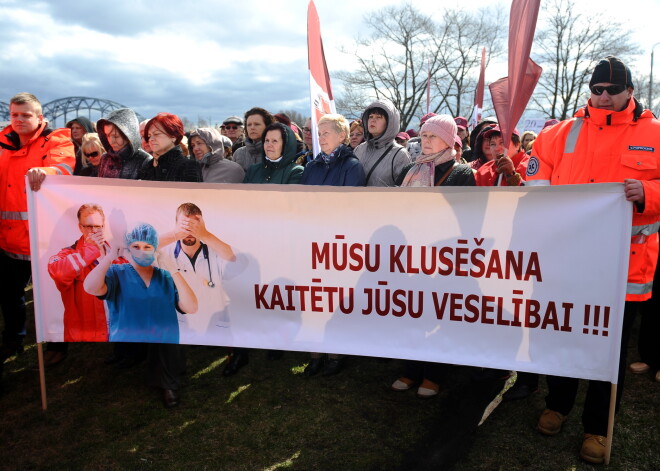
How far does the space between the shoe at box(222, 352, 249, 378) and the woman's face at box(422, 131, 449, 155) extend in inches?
89.2

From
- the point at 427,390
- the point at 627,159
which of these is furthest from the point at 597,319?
the point at 427,390

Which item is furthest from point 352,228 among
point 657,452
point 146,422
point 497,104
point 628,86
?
point 657,452

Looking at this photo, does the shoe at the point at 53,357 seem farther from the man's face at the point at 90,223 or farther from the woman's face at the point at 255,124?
the woman's face at the point at 255,124

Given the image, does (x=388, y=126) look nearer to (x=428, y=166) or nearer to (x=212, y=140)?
(x=428, y=166)

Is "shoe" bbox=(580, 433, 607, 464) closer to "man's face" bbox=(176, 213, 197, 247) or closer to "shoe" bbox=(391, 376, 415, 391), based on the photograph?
"shoe" bbox=(391, 376, 415, 391)

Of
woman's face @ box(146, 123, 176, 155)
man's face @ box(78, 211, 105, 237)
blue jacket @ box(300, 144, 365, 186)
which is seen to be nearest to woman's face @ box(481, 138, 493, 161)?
blue jacket @ box(300, 144, 365, 186)

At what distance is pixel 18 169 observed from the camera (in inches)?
159

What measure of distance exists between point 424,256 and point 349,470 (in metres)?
1.27

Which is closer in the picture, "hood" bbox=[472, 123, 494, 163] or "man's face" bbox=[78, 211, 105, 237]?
"man's face" bbox=[78, 211, 105, 237]

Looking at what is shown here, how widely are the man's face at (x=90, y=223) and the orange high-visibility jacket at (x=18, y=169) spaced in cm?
109

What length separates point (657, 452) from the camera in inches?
111

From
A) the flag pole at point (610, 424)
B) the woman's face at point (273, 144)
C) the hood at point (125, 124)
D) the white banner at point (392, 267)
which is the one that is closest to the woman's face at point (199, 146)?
the hood at point (125, 124)

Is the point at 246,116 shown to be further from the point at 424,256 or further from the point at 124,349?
the point at 424,256

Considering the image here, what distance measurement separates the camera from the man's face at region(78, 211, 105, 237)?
10.5ft
